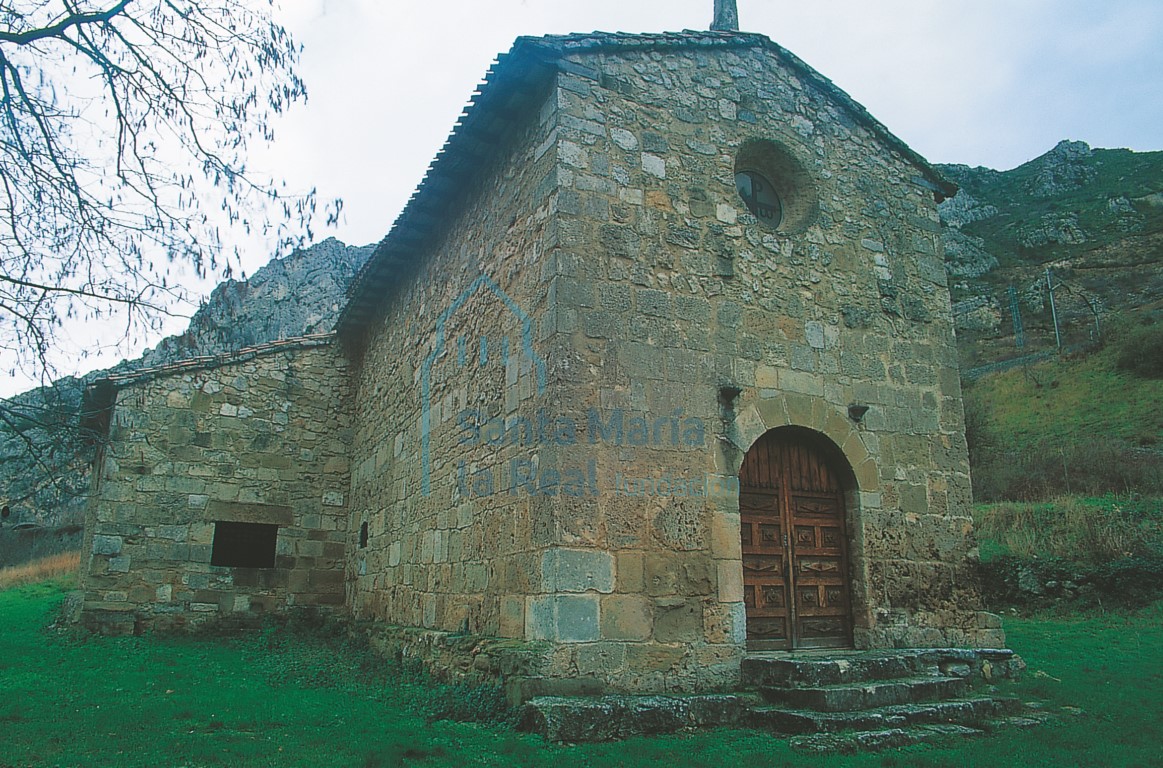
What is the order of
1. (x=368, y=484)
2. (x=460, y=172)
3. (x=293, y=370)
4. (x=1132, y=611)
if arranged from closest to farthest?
(x=460, y=172) → (x=1132, y=611) → (x=368, y=484) → (x=293, y=370)

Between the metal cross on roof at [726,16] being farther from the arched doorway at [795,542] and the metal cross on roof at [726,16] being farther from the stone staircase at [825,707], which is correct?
the stone staircase at [825,707]

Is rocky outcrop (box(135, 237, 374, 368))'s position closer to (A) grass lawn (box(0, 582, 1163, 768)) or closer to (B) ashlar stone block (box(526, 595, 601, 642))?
(A) grass lawn (box(0, 582, 1163, 768))

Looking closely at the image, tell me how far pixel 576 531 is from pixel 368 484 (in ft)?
22.0

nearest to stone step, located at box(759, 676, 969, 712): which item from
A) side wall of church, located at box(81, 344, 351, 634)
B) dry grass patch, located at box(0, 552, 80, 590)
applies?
side wall of church, located at box(81, 344, 351, 634)

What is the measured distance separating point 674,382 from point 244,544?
8.52 metres

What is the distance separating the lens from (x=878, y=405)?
816cm

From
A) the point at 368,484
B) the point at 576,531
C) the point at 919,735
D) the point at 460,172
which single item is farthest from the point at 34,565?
the point at 919,735

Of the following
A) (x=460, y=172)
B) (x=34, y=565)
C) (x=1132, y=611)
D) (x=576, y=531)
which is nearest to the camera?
(x=576, y=531)

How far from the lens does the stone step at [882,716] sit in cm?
559

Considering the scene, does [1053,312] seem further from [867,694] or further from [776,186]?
[867,694]

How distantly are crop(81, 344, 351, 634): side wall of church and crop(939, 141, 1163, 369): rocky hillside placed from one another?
34.0 m

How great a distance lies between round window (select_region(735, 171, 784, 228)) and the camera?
27.6ft

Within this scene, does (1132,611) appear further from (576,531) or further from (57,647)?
(57,647)

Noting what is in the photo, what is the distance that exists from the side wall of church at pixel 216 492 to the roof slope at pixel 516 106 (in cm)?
321
